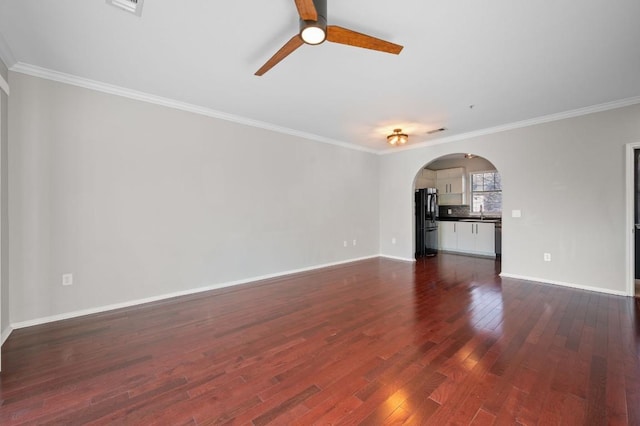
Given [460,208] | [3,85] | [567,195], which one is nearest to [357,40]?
[3,85]

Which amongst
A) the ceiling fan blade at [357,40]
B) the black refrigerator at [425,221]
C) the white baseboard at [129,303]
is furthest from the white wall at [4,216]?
the black refrigerator at [425,221]

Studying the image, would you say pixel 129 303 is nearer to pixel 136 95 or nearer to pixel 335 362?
pixel 136 95

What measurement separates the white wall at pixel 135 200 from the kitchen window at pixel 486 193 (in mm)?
5344

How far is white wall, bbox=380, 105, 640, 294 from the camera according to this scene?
3707 millimetres

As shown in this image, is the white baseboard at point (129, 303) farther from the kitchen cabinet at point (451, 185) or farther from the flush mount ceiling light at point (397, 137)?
the kitchen cabinet at point (451, 185)

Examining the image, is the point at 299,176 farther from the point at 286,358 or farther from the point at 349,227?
the point at 286,358

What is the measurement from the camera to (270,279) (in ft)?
14.7

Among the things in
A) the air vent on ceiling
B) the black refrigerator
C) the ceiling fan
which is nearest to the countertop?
the black refrigerator

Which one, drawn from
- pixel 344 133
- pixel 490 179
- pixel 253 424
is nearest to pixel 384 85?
pixel 344 133

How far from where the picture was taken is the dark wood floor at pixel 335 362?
160 cm

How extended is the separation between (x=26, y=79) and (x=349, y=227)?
5256 mm

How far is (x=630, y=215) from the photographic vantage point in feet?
11.7

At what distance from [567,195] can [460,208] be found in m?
3.86

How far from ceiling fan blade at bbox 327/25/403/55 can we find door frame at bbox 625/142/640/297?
13.1ft
